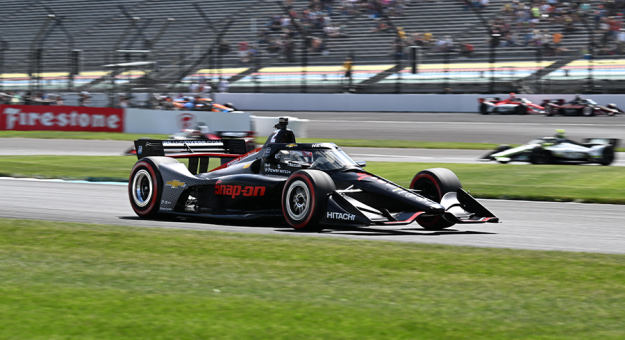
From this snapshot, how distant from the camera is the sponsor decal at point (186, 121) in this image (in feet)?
93.0

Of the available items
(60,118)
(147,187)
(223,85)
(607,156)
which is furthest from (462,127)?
(147,187)

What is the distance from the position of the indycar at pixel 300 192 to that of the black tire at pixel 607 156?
10.5 metres

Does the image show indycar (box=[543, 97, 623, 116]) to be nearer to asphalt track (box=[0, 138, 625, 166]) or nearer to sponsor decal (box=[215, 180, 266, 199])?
asphalt track (box=[0, 138, 625, 166])

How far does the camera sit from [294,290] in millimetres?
5535

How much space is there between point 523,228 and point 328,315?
16.4 feet

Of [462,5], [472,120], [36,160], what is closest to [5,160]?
[36,160]

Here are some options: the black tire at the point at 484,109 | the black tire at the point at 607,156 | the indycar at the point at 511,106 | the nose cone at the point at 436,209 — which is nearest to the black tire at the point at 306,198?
the nose cone at the point at 436,209

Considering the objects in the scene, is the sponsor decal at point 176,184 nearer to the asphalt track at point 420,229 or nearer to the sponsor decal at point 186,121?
the asphalt track at point 420,229

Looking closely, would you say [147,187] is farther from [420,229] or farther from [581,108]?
[581,108]

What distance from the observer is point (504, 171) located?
53.9ft

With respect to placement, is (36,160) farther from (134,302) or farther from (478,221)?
(134,302)

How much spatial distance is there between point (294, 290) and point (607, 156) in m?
14.6

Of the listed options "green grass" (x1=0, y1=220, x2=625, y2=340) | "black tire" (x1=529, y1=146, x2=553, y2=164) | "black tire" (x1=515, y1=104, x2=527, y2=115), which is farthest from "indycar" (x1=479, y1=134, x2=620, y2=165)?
"black tire" (x1=515, y1=104, x2=527, y2=115)

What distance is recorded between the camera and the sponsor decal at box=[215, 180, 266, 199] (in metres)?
9.12
